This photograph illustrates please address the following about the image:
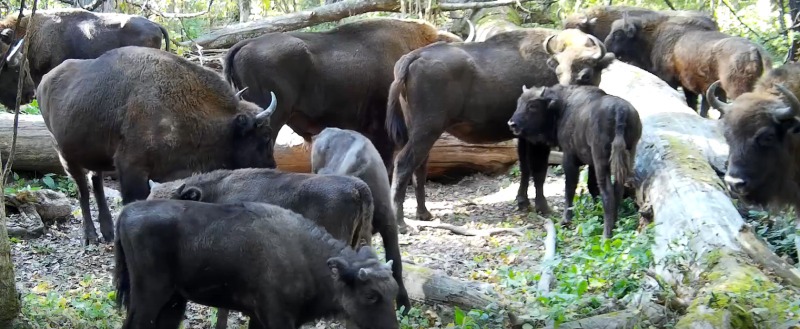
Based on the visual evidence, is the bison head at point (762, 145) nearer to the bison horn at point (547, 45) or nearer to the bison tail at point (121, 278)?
the bison horn at point (547, 45)

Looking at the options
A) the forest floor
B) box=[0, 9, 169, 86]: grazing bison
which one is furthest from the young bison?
box=[0, 9, 169, 86]: grazing bison

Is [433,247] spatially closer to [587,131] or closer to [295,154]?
[587,131]

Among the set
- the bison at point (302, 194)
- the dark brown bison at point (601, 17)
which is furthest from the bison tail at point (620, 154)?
the dark brown bison at point (601, 17)

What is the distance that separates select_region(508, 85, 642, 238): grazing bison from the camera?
353 inches

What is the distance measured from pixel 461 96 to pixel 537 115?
1.00m

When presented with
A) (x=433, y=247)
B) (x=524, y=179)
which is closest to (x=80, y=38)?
(x=433, y=247)

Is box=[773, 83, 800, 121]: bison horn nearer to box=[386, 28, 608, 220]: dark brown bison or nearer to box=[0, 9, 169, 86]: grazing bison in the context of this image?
box=[386, 28, 608, 220]: dark brown bison

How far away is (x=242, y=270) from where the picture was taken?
5.52 metres

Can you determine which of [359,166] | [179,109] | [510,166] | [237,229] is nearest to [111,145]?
[179,109]

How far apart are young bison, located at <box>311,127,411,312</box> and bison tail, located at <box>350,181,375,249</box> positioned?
373 mm

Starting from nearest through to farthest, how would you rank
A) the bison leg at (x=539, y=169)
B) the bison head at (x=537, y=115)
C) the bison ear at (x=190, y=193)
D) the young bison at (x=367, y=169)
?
the bison ear at (x=190, y=193)
the young bison at (x=367, y=169)
the bison head at (x=537, y=115)
the bison leg at (x=539, y=169)

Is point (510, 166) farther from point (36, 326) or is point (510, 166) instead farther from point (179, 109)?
point (36, 326)

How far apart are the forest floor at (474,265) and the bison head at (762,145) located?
0.98 m

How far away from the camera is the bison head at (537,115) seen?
10266mm
